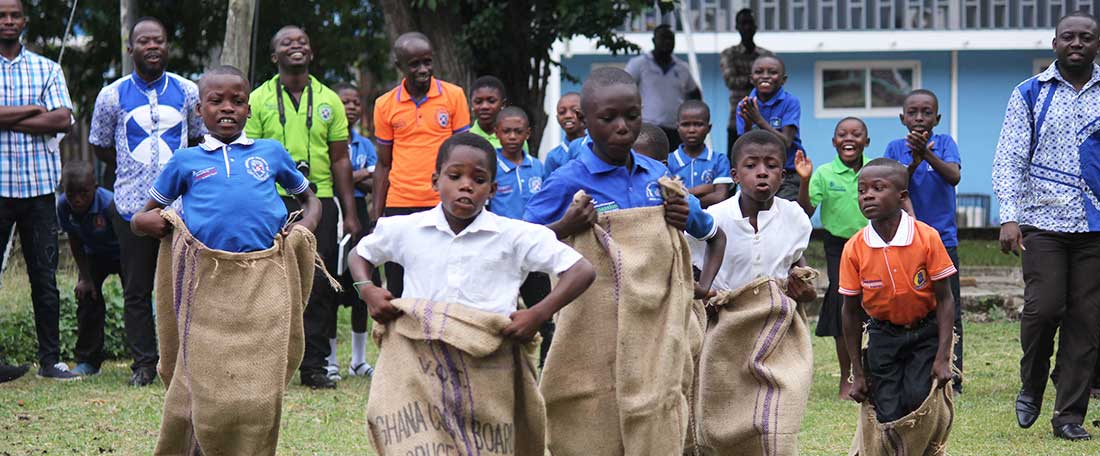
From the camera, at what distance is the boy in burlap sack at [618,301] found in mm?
5137

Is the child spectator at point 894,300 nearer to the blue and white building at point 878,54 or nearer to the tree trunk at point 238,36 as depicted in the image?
the tree trunk at point 238,36

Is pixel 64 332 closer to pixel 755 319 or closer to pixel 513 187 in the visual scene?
pixel 513 187

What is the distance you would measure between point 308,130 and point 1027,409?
14.1 ft

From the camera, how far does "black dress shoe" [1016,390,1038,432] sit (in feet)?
24.2

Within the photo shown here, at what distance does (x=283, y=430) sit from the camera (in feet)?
24.5

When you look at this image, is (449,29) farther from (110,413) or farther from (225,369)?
(225,369)

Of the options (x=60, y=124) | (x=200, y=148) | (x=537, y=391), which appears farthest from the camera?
(x=60, y=124)

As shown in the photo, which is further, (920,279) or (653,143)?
(653,143)

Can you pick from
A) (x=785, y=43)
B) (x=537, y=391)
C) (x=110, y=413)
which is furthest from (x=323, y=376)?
(x=785, y=43)

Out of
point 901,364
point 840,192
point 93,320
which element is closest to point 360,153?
point 93,320

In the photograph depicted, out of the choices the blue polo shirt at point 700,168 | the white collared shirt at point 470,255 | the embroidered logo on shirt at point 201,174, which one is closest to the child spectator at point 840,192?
the blue polo shirt at point 700,168

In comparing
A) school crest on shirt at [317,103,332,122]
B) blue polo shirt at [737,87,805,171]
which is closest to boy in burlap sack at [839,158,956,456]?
school crest on shirt at [317,103,332,122]

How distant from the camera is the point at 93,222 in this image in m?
9.48

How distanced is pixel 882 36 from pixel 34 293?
17702mm
